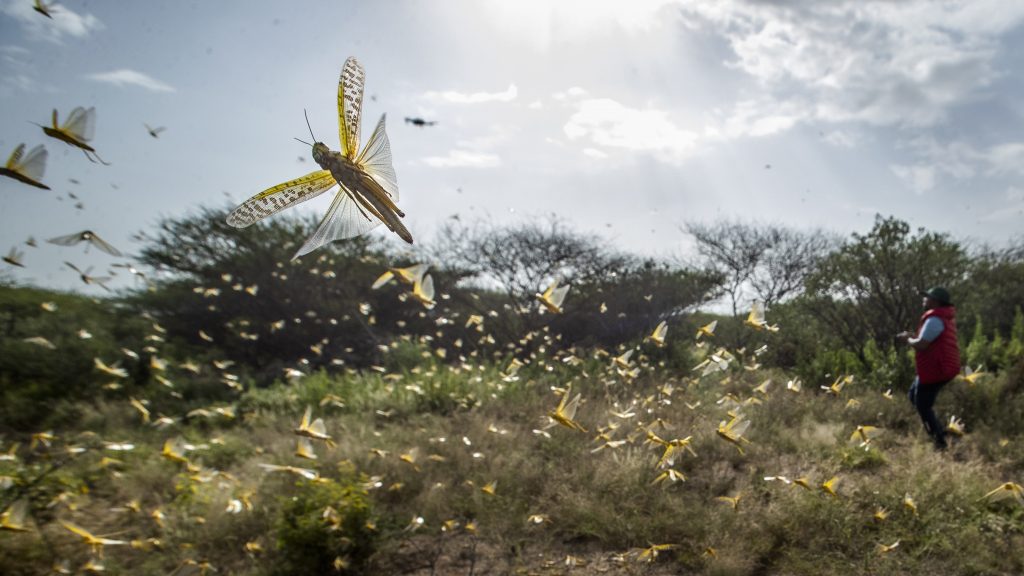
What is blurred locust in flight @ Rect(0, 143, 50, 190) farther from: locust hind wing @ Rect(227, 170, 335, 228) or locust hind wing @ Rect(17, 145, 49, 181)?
locust hind wing @ Rect(227, 170, 335, 228)

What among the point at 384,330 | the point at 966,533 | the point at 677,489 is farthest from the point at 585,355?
the point at 966,533

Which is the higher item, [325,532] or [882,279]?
[882,279]

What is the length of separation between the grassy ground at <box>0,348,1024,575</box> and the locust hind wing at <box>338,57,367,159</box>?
3950 millimetres

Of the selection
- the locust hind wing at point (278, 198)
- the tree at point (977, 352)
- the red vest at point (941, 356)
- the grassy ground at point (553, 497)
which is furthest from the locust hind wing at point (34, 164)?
the tree at point (977, 352)

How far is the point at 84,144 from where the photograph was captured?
39.1 inches

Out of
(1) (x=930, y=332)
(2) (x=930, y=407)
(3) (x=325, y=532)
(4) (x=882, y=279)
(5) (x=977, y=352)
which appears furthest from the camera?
(4) (x=882, y=279)

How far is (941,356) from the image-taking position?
5.63m

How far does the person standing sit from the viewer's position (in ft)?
18.4

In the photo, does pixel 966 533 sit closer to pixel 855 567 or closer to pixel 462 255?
pixel 855 567

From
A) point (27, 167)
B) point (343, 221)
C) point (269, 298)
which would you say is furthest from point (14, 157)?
point (269, 298)

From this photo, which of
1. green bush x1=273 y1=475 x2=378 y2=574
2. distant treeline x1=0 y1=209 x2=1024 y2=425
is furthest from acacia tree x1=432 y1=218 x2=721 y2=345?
green bush x1=273 y1=475 x2=378 y2=574

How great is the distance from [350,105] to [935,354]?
6.82m

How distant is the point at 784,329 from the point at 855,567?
7.70 metres

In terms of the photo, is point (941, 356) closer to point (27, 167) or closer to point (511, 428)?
point (511, 428)
